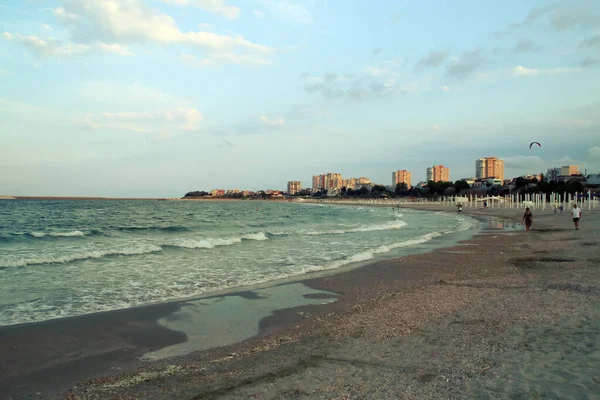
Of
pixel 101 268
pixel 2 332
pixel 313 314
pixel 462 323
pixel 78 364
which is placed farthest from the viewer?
pixel 101 268

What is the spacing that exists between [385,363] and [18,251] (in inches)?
751

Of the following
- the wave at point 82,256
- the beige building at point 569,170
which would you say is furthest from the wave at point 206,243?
the beige building at point 569,170

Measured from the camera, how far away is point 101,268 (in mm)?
13508

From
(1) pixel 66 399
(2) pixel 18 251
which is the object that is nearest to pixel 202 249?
(2) pixel 18 251

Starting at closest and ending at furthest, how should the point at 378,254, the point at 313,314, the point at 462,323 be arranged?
1. the point at 462,323
2. the point at 313,314
3. the point at 378,254

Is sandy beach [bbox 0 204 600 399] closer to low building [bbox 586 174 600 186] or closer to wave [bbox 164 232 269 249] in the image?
wave [bbox 164 232 269 249]

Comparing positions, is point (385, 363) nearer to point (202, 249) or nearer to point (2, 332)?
point (2, 332)

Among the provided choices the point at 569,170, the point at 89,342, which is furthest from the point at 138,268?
the point at 569,170

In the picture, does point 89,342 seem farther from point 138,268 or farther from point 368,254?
point 368,254

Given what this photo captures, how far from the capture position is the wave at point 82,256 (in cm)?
1416

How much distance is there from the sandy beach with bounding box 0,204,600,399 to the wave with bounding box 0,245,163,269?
8.44m

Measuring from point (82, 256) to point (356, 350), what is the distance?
14.3 meters

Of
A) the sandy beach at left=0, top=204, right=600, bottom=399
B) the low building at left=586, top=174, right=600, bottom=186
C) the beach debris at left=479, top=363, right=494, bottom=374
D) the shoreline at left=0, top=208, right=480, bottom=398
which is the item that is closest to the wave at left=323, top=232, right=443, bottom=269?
the sandy beach at left=0, top=204, right=600, bottom=399

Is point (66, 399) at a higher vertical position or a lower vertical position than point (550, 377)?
lower
